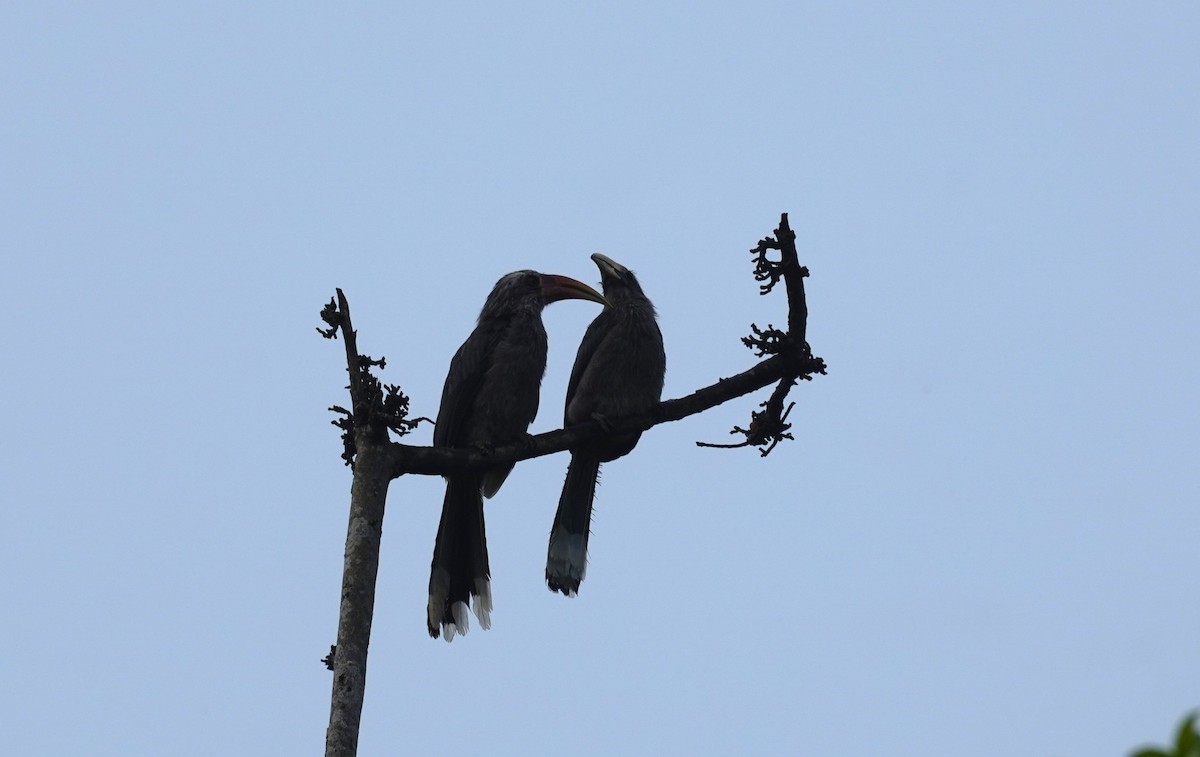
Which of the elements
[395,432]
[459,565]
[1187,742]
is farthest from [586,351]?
[1187,742]

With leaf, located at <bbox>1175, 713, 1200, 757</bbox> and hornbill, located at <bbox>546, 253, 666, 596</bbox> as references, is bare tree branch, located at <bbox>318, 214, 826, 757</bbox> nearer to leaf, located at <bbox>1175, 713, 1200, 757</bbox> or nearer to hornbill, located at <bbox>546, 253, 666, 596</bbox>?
hornbill, located at <bbox>546, 253, 666, 596</bbox>

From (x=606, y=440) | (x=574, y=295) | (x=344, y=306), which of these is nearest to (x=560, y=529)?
(x=606, y=440)

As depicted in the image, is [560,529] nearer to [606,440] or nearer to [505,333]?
[606,440]

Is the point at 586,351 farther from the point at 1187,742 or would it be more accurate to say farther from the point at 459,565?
the point at 1187,742

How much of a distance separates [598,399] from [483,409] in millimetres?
727

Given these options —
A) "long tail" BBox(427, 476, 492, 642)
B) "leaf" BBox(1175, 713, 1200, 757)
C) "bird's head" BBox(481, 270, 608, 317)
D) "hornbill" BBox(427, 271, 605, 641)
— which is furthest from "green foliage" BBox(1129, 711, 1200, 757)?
"bird's head" BBox(481, 270, 608, 317)

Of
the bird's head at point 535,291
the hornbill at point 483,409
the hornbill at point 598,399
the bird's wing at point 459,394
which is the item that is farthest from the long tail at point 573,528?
the bird's head at point 535,291

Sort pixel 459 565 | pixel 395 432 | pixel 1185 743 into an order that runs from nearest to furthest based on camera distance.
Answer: pixel 1185 743, pixel 395 432, pixel 459 565

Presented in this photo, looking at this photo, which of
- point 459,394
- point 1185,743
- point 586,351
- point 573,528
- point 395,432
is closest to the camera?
point 1185,743

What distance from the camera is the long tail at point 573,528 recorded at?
314 inches

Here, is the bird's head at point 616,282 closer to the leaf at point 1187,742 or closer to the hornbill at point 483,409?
the hornbill at point 483,409

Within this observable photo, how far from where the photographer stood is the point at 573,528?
814cm

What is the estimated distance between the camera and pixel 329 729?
5.21 m

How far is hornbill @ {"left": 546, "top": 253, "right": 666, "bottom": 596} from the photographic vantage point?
804 centimetres
